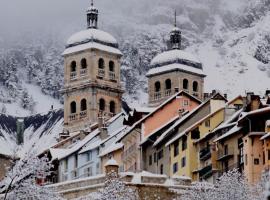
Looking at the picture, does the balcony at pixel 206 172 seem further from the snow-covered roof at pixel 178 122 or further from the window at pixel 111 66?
the window at pixel 111 66

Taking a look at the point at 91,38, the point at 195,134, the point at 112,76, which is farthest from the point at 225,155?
the point at 112,76

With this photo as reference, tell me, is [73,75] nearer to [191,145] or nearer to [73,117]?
[73,117]

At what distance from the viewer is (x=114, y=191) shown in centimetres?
7931

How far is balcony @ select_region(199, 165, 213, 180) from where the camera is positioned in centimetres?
10055

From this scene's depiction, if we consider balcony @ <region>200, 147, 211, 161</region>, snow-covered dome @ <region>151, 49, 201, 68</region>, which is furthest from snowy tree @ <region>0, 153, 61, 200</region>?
snow-covered dome @ <region>151, 49, 201, 68</region>

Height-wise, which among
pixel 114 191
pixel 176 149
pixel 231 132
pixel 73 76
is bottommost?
pixel 114 191

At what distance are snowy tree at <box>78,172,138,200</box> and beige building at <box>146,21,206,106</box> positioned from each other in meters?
81.6

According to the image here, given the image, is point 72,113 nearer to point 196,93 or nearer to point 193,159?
point 196,93

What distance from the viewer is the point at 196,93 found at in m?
169

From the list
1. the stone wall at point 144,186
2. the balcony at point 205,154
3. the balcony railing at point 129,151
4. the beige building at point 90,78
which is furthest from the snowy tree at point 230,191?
the beige building at point 90,78

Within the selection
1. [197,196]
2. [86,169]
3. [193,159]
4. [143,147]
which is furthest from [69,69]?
[197,196]

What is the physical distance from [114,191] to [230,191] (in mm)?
6521

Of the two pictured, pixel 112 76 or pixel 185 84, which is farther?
pixel 112 76

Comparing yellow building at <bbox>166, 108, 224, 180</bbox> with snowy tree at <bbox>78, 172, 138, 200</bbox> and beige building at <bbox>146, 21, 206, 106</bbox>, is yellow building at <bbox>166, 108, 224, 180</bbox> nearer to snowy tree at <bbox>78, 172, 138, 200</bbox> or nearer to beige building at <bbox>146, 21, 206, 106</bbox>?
snowy tree at <bbox>78, 172, 138, 200</bbox>
